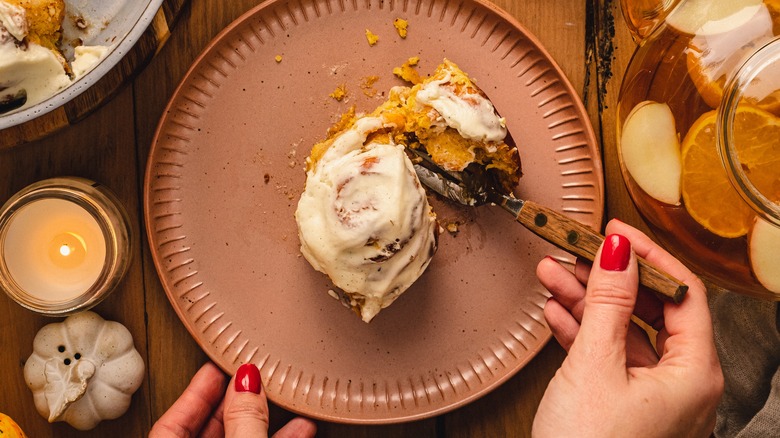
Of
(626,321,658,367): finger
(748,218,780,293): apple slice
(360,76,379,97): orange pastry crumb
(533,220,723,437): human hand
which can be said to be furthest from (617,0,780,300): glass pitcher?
(360,76,379,97): orange pastry crumb

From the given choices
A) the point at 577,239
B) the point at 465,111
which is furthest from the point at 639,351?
the point at 465,111

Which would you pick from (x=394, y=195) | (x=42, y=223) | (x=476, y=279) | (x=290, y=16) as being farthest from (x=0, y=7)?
(x=476, y=279)

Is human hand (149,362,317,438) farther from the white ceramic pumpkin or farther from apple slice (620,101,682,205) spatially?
apple slice (620,101,682,205)

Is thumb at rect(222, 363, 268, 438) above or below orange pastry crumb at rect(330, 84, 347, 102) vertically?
below

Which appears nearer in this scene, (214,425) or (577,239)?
(577,239)

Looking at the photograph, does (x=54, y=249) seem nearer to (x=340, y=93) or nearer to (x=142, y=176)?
(x=142, y=176)

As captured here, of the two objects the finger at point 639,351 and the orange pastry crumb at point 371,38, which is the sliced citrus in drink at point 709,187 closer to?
the finger at point 639,351
